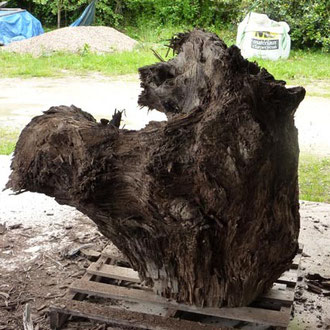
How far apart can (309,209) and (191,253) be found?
227 cm

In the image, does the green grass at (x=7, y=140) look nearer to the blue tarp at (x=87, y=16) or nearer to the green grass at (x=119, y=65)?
the green grass at (x=119, y=65)

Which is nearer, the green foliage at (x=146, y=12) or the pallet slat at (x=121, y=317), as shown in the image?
the pallet slat at (x=121, y=317)

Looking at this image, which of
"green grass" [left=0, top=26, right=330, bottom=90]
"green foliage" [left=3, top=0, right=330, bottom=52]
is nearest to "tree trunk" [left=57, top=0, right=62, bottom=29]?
"green foliage" [left=3, top=0, right=330, bottom=52]

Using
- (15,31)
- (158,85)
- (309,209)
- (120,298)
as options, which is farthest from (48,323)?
(15,31)

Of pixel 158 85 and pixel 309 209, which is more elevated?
pixel 158 85

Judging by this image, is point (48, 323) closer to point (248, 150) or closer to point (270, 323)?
point (270, 323)

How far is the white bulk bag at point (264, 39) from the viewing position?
1253 centimetres

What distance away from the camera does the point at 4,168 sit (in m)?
5.51

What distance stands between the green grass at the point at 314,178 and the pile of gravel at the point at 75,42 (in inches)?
324

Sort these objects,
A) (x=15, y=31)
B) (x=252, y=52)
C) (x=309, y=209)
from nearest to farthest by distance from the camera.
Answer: (x=309, y=209) < (x=252, y=52) < (x=15, y=31)

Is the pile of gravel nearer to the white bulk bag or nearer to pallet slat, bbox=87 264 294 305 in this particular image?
the white bulk bag

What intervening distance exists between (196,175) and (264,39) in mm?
10560

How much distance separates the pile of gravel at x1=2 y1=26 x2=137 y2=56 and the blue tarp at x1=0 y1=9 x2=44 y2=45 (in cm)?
164

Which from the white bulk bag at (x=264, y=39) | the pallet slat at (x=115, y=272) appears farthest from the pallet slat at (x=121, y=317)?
the white bulk bag at (x=264, y=39)
